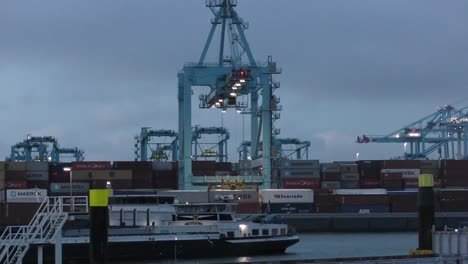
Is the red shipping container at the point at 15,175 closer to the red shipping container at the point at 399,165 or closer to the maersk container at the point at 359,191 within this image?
the maersk container at the point at 359,191

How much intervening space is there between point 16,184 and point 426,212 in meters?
62.2

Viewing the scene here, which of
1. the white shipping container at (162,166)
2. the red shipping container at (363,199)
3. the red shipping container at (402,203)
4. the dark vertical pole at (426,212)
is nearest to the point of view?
the dark vertical pole at (426,212)

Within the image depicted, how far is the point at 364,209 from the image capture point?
86438 mm

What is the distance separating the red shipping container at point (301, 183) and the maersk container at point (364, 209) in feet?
15.2

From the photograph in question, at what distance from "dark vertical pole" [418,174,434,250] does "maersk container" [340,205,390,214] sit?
181ft

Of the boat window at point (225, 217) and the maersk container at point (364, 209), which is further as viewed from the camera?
the maersk container at point (364, 209)

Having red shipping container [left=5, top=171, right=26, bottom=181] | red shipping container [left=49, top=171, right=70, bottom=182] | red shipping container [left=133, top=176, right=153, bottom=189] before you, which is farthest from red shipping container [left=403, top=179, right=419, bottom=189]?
red shipping container [left=5, top=171, right=26, bottom=181]

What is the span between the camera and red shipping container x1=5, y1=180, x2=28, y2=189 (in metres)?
85.7

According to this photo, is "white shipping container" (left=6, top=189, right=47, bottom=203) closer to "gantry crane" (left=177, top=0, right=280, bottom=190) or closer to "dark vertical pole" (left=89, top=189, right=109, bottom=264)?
"gantry crane" (left=177, top=0, right=280, bottom=190)

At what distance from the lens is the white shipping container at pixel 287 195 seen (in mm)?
79250

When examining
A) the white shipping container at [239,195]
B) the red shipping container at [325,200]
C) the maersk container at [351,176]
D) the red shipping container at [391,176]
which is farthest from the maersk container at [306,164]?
the white shipping container at [239,195]

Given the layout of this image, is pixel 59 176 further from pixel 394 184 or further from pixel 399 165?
pixel 399 165

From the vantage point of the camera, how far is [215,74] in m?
76.2

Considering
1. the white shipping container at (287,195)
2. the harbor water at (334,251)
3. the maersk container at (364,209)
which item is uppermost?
the white shipping container at (287,195)
